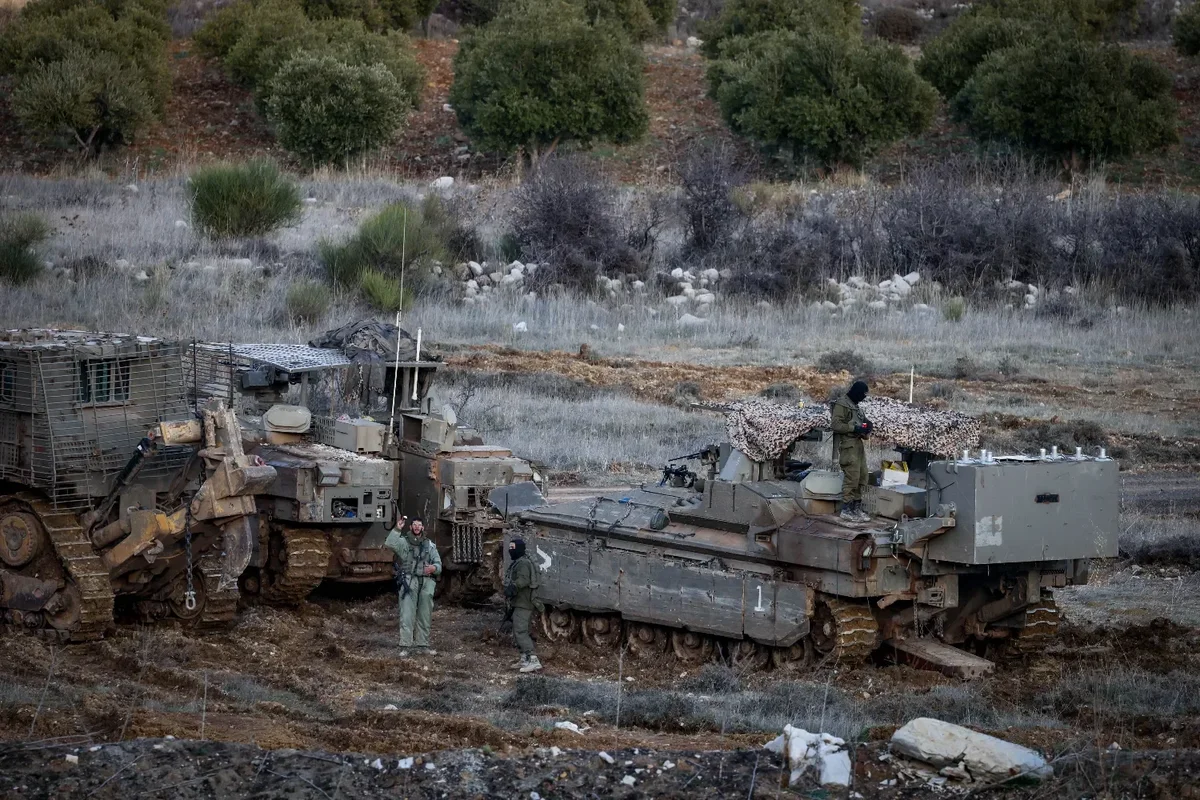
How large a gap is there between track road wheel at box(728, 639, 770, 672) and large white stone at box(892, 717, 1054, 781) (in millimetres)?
4213

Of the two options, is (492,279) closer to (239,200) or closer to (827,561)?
(239,200)

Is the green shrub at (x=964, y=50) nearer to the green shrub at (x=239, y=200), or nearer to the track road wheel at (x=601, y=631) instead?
the green shrub at (x=239, y=200)

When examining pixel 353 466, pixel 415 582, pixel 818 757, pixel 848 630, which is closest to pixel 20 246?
pixel 353 466

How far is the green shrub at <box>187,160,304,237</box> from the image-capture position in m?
39.9

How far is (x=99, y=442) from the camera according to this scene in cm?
1612

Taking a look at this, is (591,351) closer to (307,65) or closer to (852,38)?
(307,65)

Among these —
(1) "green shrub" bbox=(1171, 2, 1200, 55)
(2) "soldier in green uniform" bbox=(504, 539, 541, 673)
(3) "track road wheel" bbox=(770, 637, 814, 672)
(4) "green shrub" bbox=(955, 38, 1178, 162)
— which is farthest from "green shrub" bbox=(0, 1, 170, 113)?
(3) "track road wheel" bbox=(770, 637, 814, 672)

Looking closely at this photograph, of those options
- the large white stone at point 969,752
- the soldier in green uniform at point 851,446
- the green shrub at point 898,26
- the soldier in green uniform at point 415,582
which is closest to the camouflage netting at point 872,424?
the soldier in green uniform at point 851,446

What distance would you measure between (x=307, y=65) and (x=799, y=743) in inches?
1785

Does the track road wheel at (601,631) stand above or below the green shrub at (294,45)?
below

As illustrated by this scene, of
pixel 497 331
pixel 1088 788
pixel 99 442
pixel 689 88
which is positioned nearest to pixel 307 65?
pixel 689 88

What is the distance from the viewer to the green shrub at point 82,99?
5334cm

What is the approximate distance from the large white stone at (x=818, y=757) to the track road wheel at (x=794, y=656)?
4055 mm

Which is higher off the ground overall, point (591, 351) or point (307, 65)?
point (307, 65)
